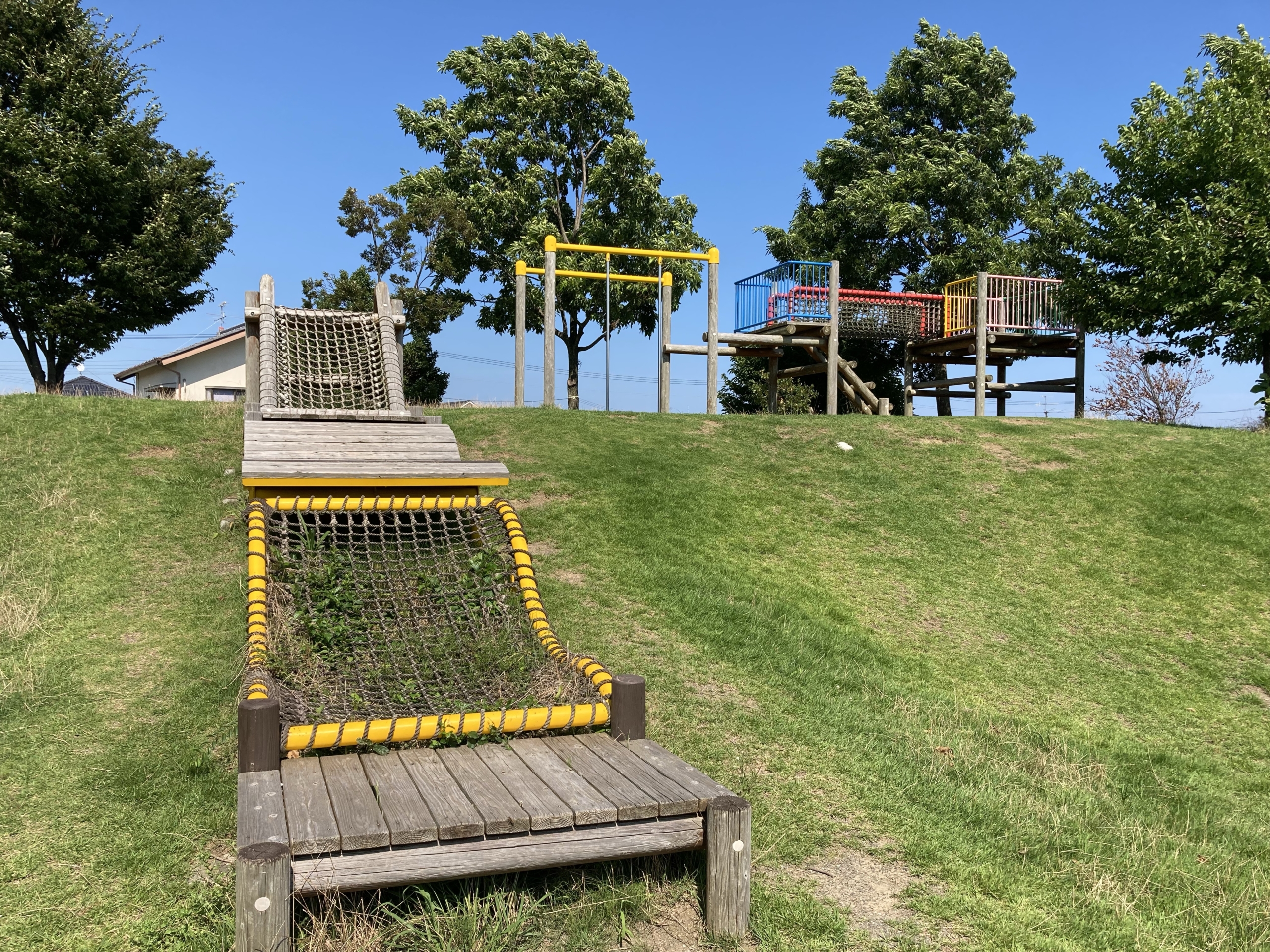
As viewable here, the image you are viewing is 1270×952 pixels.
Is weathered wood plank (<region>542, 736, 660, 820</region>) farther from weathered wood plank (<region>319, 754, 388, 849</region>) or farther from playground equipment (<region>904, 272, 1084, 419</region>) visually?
playground equipment (<region>904, 272, 1084, 419</region>)

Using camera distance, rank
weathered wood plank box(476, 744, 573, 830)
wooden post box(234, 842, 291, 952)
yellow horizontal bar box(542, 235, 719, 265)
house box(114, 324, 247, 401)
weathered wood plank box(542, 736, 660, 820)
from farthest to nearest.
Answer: house box(114, 324, 247, 401) < yellow horizontal bar box(542, 235, 719, 265) < weathered wood plank box(542, 736, 660, 820) < weathered wood plank box(476, 744, 573, 830) < wooden post box(234, 842, 291, 952)

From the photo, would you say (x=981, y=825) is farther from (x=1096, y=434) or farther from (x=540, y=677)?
(x=1096, y=434)

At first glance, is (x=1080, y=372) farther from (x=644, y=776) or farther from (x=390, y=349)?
(x=644, y=776)

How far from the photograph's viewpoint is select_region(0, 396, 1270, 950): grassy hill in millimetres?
3777

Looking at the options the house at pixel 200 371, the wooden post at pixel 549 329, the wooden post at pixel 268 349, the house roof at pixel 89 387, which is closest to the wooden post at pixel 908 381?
the wooden post at pixel 549 329

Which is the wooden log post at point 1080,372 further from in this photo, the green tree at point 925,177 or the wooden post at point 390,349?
the wooden post at point 390,349

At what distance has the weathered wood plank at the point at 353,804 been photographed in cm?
312

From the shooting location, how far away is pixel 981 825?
4547 millimetres

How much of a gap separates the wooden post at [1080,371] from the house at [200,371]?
2996 centimetres

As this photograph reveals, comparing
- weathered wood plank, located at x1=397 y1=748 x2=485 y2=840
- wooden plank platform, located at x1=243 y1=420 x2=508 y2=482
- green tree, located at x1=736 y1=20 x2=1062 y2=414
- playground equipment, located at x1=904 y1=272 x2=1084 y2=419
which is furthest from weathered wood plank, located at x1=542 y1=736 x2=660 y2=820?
green tree, located at x1=736 y1=20 x2=1062 y2=414

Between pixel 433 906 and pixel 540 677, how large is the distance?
5.65 feet

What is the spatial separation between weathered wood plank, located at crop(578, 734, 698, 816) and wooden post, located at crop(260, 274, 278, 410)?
16.7 feet

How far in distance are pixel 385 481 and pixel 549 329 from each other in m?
8.82

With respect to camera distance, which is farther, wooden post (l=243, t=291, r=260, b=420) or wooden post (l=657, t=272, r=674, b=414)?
wooden post (l=657, t=272, r=674, b=414)
